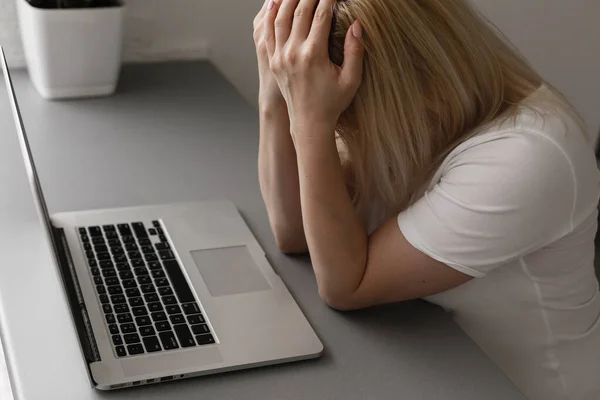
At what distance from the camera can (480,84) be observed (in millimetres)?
1028

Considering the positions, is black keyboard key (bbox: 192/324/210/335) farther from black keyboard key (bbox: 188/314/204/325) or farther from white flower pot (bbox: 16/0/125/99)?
white flower pot (bbox: 16/0/125/99)

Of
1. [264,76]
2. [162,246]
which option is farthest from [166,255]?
[264,76]

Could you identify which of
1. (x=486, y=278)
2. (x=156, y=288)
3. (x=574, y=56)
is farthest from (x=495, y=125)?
(x=574, y=56)

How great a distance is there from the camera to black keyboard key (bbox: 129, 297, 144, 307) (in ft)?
3.25

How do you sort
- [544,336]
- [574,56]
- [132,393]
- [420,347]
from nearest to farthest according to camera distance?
[132,393] < [420,347] < [544,336] < [574,56]

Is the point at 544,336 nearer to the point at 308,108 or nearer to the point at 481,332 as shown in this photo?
the point at 481,332

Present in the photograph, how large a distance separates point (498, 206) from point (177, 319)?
15.6 inches

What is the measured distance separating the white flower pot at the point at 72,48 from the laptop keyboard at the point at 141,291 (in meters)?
0.51

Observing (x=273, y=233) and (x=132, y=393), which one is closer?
(x=132, y=393)

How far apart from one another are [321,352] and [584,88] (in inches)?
58.1

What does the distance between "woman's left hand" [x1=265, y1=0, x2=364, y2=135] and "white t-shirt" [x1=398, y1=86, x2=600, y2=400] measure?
0.54 feet

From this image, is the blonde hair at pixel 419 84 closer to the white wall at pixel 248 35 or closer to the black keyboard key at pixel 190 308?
the black keyboard key at pixel 190 308

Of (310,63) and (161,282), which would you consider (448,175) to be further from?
(161,282)

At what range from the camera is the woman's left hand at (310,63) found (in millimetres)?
989
